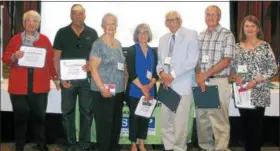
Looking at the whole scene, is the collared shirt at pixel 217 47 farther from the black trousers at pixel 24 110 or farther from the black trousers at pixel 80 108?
the black trousers at pixel 24 110

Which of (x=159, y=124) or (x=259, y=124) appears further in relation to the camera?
(x=159, y=124)

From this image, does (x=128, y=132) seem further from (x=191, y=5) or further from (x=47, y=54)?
(x=191, y=5)

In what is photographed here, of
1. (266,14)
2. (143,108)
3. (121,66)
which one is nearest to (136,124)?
(143,108)

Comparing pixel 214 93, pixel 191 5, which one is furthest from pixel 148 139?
pixel 191 5

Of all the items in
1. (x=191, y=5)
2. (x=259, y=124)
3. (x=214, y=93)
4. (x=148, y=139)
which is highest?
(x=191, y=5)

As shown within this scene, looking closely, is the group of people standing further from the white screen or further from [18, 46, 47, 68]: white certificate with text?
the white screen

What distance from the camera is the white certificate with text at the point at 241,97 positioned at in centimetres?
337

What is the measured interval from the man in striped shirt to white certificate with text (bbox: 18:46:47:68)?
1.62 metres

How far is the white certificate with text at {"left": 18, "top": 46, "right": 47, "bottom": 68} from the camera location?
3.55 metres

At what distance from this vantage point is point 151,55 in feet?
11.6

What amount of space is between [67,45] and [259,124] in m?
2.10

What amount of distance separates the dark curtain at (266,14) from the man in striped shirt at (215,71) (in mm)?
1333

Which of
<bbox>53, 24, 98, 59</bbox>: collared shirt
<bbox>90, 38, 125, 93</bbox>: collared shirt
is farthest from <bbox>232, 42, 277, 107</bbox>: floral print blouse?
<bbox>53, 24, 98, 59</bbox>: collared shirt

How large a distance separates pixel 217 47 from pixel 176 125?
0.88m
